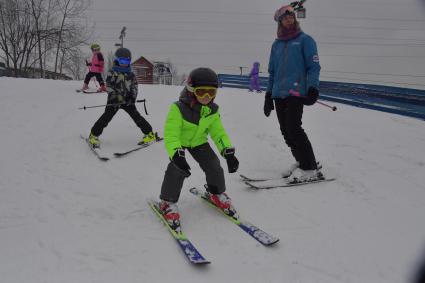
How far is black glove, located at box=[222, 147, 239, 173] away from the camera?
321 cm

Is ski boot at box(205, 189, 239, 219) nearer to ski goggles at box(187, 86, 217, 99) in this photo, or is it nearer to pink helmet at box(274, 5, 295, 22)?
ski goggles at box(187, 86, 217, 99)

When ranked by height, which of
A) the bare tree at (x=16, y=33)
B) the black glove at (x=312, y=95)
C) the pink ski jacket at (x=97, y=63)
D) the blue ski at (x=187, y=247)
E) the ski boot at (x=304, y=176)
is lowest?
the blue ski at (x=187, y=247)

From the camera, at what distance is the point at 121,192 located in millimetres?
4043

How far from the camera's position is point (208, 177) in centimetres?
355

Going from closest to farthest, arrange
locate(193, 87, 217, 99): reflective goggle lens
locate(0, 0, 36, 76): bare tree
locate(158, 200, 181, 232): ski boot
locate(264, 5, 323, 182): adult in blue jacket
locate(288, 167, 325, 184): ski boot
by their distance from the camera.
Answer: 1. locate(158, 200, 181, 232): ski boot
2. locate(193, 87, 217, 99): reflective goggle lens
3. locate(264, 5, 323, 182): adult in blue jacket
4. locate(288, 167, 325, 184): ski boot
5. locate(0, 0, 36, 76): bare tree

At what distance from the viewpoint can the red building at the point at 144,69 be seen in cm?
4250

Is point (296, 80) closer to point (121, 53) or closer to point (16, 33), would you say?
point (121, 53)

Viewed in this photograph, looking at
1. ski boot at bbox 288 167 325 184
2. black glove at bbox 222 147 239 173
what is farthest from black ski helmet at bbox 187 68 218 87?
ski boot at bbox 288 167 325 184

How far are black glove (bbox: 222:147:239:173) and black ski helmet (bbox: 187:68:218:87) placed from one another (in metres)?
0.67

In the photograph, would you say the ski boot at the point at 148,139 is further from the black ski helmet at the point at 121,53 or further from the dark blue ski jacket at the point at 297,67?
the dark blue ski jacket at the point at 297,67

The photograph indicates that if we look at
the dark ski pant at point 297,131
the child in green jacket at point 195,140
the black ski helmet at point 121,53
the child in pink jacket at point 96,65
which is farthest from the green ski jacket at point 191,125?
the child in pink jacket at point 96,65

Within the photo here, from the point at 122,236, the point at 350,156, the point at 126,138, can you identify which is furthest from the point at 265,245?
the point at 126,138

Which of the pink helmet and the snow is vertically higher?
the pink helmet

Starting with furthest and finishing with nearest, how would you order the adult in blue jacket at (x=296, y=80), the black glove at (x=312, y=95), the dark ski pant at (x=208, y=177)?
the adult in blue jacket at (x=296, y=80) < the black glove at (x=312, y=95) < the dark ski pant at (x=208, y=177)
